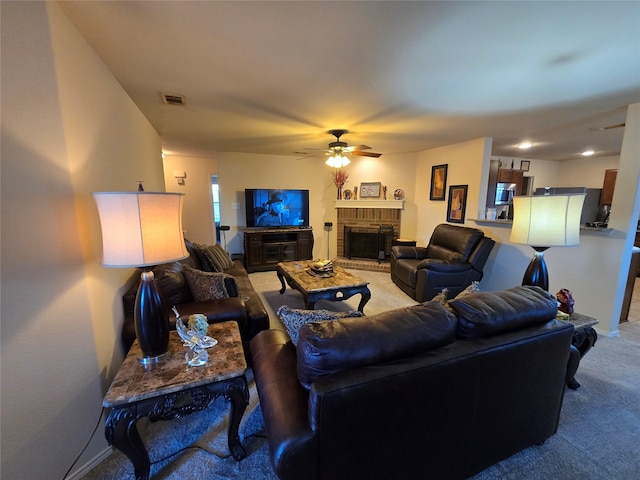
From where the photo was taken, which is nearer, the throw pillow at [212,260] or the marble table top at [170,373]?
the marble table top at [170,373]

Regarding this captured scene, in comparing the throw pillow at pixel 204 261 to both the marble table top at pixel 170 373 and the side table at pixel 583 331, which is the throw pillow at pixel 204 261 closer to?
the marble table top at pixel 170 373

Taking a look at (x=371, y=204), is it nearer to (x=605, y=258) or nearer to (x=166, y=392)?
(x=605, y=258)

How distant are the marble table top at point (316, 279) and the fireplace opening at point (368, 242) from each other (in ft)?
7.76

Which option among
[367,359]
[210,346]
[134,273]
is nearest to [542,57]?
[367,359]

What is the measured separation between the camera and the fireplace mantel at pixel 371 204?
18.3 feet

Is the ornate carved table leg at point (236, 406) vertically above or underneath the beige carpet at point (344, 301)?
A: above

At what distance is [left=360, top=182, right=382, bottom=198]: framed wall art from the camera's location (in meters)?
5.75

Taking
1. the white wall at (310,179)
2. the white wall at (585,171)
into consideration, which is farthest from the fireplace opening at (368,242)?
the white wall at (585,171)

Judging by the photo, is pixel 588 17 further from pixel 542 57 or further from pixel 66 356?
pixel 66 356

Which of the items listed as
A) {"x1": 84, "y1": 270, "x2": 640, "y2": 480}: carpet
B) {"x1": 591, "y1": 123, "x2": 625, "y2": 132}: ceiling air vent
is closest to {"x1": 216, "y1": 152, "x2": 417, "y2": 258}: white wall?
{"x1": 591, "y1": 123, "x2": 625, "y2": 132}: ceiling air vent

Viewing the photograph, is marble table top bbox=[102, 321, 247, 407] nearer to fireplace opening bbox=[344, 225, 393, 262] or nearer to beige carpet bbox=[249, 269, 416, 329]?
beige carpet bbox=[249, 269, 416, 329]

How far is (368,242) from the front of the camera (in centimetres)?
569

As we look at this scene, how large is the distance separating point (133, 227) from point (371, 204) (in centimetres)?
496

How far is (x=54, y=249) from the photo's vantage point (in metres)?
1.19
